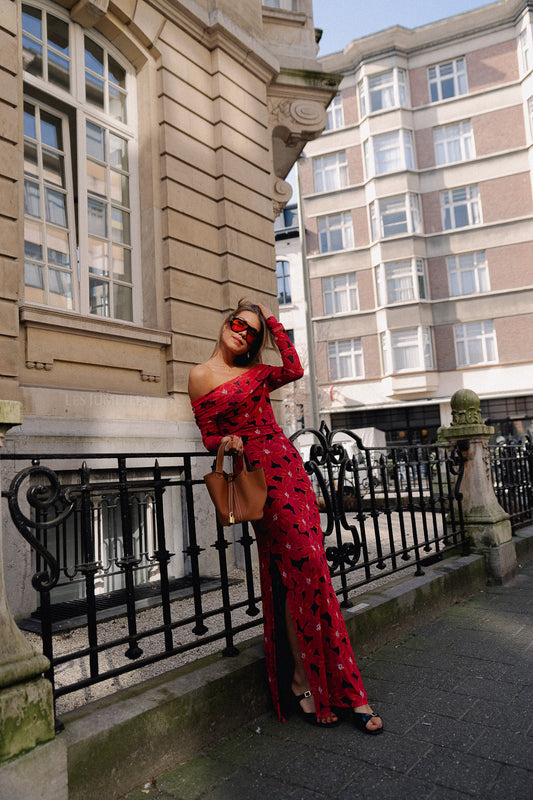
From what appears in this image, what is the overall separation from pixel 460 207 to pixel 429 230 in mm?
1751

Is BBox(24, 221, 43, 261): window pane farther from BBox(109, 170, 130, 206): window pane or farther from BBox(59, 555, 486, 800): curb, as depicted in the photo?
BBox(59, 555, 486, 800): curb

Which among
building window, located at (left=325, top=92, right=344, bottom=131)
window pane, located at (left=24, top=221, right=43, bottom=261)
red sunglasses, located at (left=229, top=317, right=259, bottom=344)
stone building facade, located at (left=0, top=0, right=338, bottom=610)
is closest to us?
red sunglasses, located at (left=229, top=317, right=259, bottom=344)

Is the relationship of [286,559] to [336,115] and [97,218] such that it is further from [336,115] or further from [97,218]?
[336,115]

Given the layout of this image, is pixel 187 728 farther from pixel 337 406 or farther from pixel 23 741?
pixel 337 406

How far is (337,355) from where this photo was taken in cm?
2895

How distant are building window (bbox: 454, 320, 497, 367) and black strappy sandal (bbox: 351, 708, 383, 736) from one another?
1008 inches

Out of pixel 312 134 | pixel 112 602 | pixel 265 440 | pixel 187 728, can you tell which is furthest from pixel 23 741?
pixel 312 134

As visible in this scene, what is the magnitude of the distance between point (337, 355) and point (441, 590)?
24682mm

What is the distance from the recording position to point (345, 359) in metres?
28.8

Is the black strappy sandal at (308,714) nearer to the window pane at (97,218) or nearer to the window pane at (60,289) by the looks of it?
the window pane at (60,289)

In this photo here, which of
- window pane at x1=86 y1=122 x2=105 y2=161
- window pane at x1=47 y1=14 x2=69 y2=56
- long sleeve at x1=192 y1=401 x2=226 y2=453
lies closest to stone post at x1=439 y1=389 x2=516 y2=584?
long sleeve at x1=192 y1=401 x2=226 y2=453

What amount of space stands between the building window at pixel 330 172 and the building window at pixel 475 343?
9849mm

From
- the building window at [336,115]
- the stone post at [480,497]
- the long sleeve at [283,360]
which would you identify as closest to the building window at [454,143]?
the building window at [336,115]

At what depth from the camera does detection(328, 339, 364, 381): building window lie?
28.4 metres
